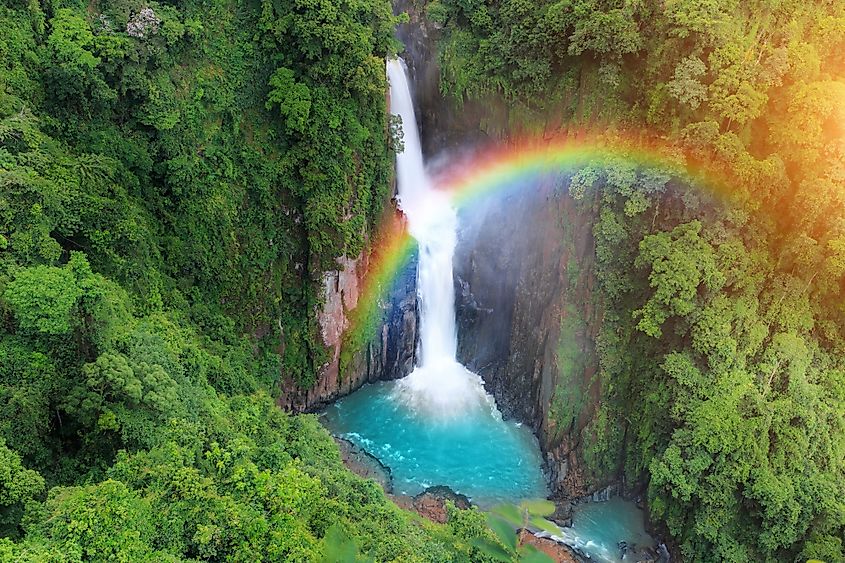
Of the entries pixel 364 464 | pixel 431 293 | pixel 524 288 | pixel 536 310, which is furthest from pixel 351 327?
pixel 536 310

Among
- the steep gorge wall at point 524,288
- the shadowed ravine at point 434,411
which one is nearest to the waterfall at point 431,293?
the shadowed ravine at point 434,411

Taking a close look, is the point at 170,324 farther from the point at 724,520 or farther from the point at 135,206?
the point at 724,520

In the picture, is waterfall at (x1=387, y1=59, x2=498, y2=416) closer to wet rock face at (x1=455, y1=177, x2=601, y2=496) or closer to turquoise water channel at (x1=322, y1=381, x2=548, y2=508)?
wet rock face at (x1=455, y1=177, x2=601, y2=496)

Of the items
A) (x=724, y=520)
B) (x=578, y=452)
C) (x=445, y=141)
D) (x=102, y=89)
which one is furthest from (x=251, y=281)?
(x=724, y=520)

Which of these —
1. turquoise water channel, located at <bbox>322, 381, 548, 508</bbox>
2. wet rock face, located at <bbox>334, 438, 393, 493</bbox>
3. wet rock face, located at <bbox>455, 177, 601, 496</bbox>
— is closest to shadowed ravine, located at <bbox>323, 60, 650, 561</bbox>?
turquoise water channel, located at <bbox>322, 381, 548, 508</bbox>

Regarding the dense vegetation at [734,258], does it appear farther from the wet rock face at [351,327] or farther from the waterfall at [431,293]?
the wet rock face at [351,327]
